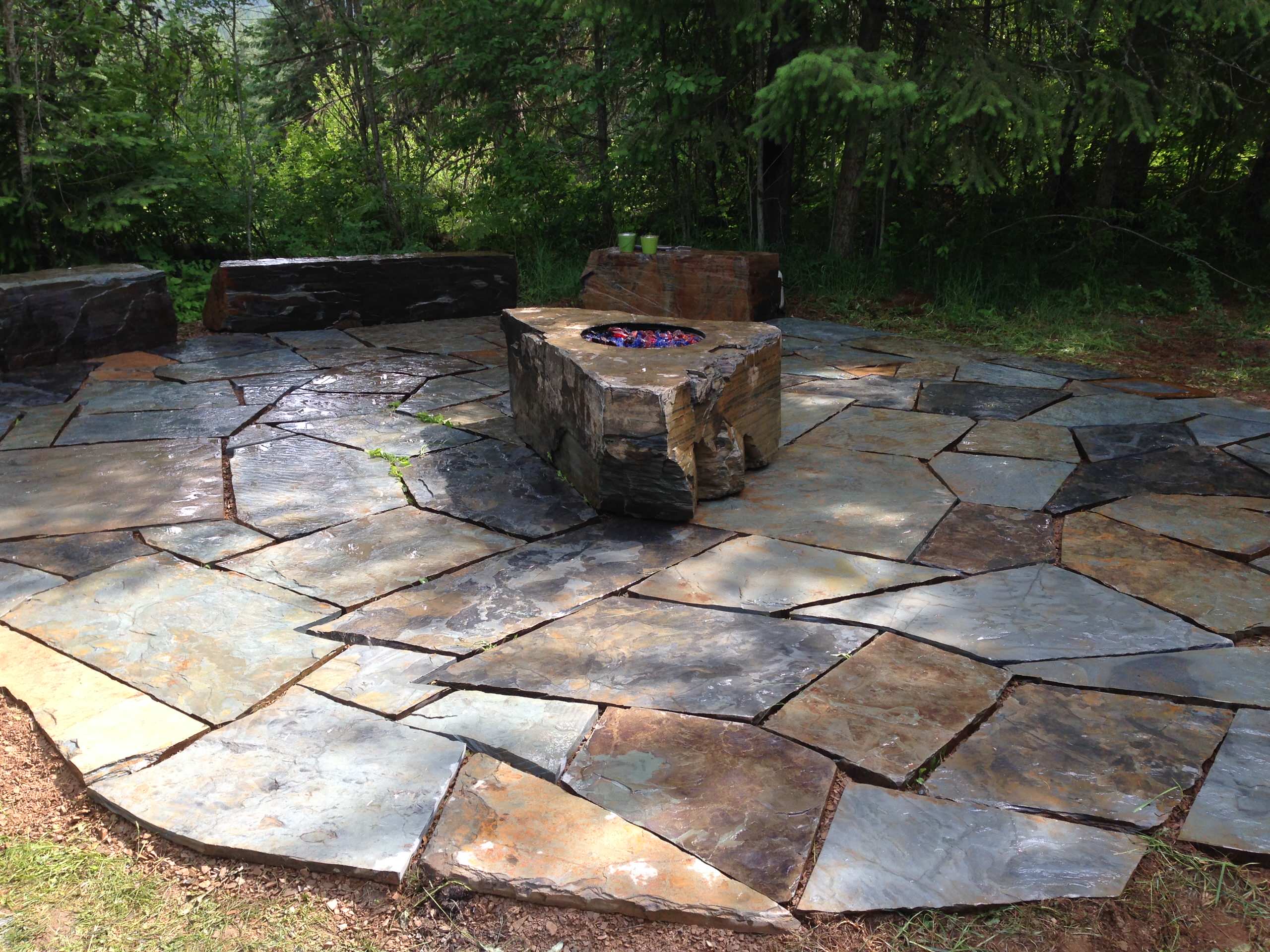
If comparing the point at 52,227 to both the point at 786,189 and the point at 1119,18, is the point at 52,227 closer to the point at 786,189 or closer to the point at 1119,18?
the point at 786,189

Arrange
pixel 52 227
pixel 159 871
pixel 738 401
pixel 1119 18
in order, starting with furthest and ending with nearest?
1. pixel 52 227
2. pixel 1119 18
3. pixel 738 401
4. pixel 159 871

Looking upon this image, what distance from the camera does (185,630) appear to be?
2.74 m

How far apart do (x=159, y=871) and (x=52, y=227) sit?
266 inches

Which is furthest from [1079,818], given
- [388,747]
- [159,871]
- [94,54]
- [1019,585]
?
[94,54]

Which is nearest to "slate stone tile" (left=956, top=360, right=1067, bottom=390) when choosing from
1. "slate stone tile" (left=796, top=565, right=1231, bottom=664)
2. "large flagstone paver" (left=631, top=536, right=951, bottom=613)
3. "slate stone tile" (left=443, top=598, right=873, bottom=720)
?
"slate stone tile" (left=796, top=565, right=1231, bottom=664)

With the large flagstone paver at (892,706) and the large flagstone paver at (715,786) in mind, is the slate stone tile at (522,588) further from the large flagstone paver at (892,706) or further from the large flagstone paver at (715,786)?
the large flagstone paver at (892,706)

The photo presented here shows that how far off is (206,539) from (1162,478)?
12.1ft

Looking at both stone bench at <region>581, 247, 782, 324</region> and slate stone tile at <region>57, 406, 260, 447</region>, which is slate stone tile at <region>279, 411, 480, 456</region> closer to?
slate stone tile at <region>57, 406, 260, 447</region>

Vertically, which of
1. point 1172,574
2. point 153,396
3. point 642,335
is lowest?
point 1172,574

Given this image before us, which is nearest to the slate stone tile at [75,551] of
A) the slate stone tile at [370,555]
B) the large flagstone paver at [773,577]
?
the slate stone tile at [370,555]

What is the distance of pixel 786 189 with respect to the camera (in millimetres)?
8539

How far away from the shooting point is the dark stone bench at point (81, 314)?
5.53 meters

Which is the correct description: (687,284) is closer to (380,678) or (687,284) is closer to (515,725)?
(380,678)

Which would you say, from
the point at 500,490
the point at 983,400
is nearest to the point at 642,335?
the point at 500,490
